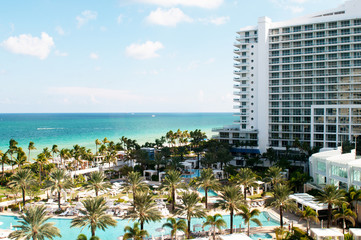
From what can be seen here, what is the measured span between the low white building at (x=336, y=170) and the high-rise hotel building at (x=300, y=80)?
27.7 m

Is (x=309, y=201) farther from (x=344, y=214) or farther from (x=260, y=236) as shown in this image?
(x=260, y=236)

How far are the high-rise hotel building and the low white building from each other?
90.8ft

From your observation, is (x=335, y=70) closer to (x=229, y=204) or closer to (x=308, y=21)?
(x=308, y=21)

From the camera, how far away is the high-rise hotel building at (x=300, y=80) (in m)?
74.2

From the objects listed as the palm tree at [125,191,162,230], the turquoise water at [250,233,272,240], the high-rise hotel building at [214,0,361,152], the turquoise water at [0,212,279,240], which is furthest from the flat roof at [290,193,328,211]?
the high-rise hotel building at [214,0,361,152]

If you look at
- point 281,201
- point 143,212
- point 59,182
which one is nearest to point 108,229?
point 143,212

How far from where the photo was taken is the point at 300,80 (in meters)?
79.8

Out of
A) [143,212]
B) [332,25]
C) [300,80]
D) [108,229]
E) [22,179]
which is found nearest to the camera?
[143,212]

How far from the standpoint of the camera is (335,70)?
76.6 meters

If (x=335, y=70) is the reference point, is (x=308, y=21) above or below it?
above

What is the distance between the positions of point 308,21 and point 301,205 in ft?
179

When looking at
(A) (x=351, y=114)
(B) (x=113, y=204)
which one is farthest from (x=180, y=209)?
(A) (x=351, y=114)

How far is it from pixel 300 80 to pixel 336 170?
4247 centimetres

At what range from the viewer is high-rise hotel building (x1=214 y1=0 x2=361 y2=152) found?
74.2 m
